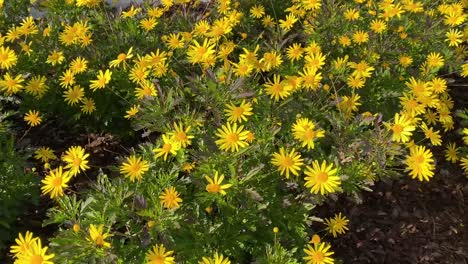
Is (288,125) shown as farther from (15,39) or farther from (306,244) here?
(15,39)

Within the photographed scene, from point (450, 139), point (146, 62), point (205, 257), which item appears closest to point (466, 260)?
point (450, 139)

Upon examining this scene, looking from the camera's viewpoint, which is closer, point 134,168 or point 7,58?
point 134,168

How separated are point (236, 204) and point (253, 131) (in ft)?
1.30

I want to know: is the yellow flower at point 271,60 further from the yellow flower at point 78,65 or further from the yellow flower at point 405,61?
the yellow flower at point 78,65

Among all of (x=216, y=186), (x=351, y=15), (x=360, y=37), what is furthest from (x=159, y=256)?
(x=351, y=15)

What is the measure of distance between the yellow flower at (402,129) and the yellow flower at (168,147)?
3.54 feet

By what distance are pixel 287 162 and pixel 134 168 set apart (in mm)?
736

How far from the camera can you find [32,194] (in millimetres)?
2656

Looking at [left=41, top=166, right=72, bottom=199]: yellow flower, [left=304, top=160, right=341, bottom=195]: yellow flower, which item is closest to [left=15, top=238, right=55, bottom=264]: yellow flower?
[left=41, top=166, right=72, bottom=199]: yellow flower

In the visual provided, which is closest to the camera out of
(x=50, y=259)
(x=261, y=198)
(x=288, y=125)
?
(x=50, y=259)

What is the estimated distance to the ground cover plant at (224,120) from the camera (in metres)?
2.13

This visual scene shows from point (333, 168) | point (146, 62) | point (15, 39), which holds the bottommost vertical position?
point (333, 168)

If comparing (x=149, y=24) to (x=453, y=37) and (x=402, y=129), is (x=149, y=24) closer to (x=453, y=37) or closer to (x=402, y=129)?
(x=402, y=129)

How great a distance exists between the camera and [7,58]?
2.91m
